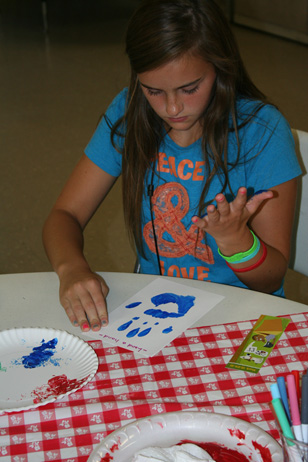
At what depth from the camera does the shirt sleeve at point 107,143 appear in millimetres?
1491

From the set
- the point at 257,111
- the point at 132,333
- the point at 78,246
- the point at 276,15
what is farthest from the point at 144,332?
the point at 276,15

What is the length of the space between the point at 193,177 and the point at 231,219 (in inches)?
13.0

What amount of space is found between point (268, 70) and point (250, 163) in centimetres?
343

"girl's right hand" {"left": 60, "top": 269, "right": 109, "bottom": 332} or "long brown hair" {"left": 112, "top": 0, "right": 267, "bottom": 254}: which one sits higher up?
"long brown hair" {"left": 112, "top": 0, "right": 267, "bottom": 254}

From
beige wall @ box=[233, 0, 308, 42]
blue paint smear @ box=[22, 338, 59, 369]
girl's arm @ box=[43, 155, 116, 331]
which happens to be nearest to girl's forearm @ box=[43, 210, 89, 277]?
girl's arm @ box=[43, 155, 116, 331]

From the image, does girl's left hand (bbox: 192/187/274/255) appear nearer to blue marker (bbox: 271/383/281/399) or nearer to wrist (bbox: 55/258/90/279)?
wrist (bbox: 55/258/90/279)

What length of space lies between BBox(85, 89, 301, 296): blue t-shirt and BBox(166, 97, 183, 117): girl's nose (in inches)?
6.8

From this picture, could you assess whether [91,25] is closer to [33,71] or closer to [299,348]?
[33,71]

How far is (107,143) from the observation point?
1.49 metres

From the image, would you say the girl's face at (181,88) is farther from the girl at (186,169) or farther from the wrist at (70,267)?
the wrist at (70,267)

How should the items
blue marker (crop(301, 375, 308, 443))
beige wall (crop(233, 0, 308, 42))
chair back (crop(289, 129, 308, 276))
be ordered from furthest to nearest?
1. beige wall (crop(233, 0, 308, 42))
2. chair back (crop(289, 129, 308, 276))
3. blue marker (crop(301, 375, 308, 443))

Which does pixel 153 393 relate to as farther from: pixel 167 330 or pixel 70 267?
pixel 70 267

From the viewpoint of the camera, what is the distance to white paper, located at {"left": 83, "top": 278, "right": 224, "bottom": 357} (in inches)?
41.8

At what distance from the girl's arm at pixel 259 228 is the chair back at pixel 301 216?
161mm
